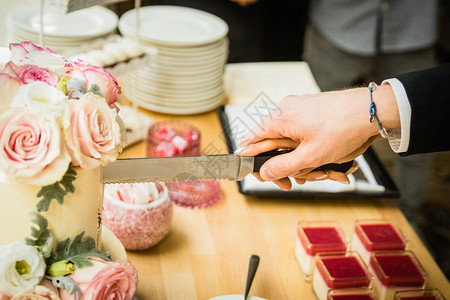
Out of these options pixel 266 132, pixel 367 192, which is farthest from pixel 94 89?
pixel 367 192

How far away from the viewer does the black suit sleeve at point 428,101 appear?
1.04 metres

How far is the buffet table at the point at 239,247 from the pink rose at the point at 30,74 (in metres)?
0.51

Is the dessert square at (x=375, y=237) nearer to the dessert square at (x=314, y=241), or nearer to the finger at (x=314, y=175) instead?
the dessert square at (x=314, y=241)

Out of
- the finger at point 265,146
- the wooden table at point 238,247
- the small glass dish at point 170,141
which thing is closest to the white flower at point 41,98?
the finger at point 265,146

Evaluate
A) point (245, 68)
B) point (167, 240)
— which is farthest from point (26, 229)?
point (245, 68)

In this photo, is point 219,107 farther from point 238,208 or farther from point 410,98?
point 410,98

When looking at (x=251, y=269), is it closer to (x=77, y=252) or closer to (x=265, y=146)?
(x=265, y=146)

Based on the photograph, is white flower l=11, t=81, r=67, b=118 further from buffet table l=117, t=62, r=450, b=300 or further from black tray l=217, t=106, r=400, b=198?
black tray l=217, t=106, r=400, b=198

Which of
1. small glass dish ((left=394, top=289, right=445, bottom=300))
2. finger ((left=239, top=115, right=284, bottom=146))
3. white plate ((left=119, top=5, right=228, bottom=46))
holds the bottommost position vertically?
small glass dish ((left=394, top=289, right=445, bottom=300))

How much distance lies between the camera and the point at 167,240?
1305mm

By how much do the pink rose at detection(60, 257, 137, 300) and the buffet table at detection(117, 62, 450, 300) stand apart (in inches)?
12.5

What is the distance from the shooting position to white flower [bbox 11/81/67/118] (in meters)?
0.74

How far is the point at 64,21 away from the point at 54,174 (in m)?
1.20

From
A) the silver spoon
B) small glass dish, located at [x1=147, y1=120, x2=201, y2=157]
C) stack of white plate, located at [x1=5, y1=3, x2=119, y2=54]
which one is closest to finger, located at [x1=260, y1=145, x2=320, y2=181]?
the silver spoon
